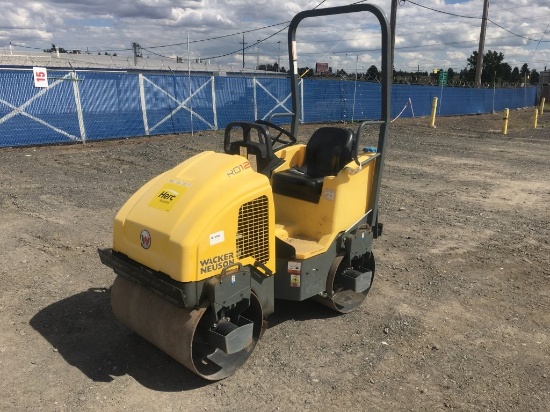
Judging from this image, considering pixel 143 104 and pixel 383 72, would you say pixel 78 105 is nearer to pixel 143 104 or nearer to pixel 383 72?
pixel 143 104

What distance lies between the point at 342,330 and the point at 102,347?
186 centimetres

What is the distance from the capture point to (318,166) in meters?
4.10

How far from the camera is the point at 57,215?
21.7 feet

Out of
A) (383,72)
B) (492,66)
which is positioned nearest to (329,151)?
(383,72)

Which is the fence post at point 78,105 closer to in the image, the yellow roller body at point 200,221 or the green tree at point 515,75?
the yellow roller body at point 200,221

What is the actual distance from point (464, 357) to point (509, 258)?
2.35 m

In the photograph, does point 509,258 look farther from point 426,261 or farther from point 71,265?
point 71,265

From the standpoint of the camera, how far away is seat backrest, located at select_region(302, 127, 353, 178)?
13.0ft

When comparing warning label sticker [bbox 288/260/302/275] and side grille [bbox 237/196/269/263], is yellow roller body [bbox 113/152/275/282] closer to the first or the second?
side grille [bbox 237/196/269/263]

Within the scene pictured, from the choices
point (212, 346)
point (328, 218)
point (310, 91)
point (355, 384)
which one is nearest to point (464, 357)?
point (355, 384)

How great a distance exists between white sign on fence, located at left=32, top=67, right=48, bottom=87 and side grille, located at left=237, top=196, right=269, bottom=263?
11.5 meters

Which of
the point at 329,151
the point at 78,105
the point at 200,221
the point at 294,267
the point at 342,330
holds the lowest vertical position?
the point at 342,330

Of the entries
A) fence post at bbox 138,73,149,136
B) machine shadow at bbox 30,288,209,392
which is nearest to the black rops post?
machine shadow at bbox 30,288,209,392

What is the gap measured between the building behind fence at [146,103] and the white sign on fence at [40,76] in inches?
5.3
